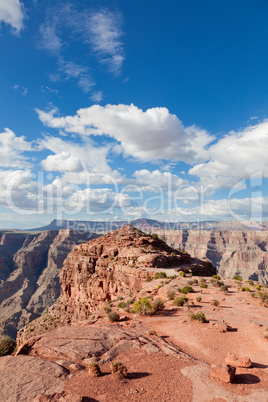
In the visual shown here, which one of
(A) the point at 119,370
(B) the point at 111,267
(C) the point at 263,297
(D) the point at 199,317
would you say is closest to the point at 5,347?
(A) the point at 119,370

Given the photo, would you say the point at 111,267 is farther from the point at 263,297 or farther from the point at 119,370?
the point at 119,370

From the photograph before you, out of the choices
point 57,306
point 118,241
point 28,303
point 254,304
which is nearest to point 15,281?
point 28,303

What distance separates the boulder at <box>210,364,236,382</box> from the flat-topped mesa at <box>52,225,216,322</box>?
2393 cm

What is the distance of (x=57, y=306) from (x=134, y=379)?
53.1 m

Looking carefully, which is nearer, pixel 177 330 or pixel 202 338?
pixel 202 338

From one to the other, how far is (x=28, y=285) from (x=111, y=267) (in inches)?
5613

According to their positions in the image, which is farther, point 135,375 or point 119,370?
point 135,375

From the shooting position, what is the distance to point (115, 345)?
39.2 ft

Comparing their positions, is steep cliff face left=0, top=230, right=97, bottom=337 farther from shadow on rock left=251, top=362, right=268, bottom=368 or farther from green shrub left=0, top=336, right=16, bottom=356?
shadow on rock left=251, top=362, right=268, bottom=368

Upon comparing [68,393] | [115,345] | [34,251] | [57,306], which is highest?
[68,393]

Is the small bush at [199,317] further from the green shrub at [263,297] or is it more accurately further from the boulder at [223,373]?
Result: the green shrub at [263,297]

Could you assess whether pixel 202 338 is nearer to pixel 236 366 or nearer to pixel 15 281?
pixel 236 366

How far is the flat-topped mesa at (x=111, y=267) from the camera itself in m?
37.3

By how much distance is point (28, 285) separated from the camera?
156125 millimetres
